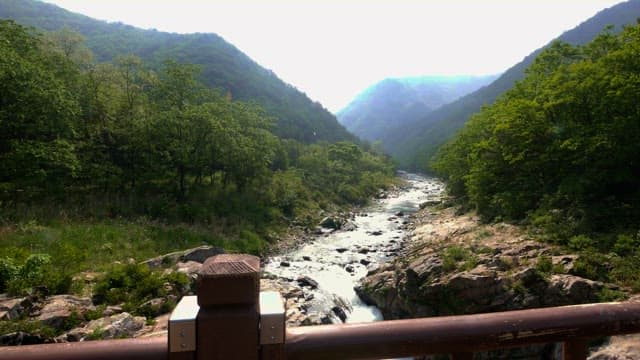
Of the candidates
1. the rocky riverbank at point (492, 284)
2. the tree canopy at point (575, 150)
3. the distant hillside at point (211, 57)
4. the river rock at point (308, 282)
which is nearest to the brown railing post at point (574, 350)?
the rocky riverbank at point (492, 284)

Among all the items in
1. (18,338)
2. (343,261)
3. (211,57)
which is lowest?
(343,261)

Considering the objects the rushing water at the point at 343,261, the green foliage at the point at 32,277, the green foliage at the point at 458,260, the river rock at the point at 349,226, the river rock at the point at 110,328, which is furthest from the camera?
the river rock at the point at 349,226

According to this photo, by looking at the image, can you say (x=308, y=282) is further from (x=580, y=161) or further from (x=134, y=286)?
(x=580, y=161)

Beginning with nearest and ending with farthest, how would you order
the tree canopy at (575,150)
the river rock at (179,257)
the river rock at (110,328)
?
the river rock at (110,328)
the tree canopy at (575,150)
the river rock at (179,257)

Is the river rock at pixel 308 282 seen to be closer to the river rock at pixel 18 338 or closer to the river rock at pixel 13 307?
the river rock at pixel 13 307

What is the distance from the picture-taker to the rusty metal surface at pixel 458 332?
4.96ft

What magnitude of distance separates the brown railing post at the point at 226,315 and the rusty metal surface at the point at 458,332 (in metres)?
0.20

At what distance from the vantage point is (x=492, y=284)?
1206 cm

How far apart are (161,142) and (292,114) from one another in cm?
9060

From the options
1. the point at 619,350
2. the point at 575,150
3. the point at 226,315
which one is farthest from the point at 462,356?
the point at 575,150

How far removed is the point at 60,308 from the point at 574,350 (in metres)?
12.6

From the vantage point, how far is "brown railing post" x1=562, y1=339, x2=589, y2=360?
1.77 meters

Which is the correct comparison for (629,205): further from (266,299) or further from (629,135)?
(266,299)

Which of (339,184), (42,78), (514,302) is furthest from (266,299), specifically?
(339,184)
